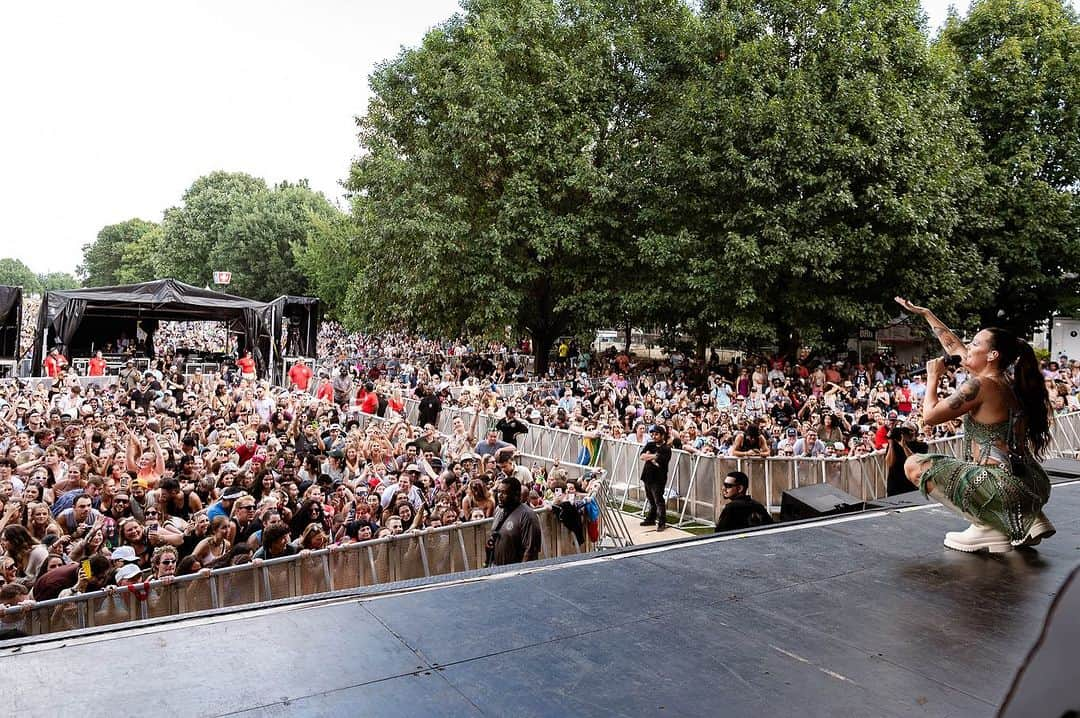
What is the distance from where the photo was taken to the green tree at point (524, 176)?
2152 centimetres

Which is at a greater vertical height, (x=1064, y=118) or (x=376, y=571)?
(x=1064, y=118)

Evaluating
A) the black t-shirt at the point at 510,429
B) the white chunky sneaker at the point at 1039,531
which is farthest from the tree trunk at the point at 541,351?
the white chunky sneaker at the point at 1039,531

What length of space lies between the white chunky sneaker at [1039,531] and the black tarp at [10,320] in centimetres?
1979

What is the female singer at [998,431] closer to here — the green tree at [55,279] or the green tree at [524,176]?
the green tree at [524,176]

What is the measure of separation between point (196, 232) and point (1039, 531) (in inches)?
2262

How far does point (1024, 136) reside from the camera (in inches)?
900

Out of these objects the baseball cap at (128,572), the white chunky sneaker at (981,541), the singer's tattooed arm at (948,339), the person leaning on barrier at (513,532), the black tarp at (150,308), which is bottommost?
the baseball cap at (128,572)

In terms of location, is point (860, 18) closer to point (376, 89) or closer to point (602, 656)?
point (376, 89)

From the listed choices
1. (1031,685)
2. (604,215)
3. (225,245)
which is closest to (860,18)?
(604,215)

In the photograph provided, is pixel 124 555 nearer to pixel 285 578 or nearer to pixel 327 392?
pixel 285 578

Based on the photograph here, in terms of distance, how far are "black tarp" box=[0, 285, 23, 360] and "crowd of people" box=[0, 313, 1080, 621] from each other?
9.92ft

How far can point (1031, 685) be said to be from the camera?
733 mm

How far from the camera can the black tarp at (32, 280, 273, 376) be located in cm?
1762

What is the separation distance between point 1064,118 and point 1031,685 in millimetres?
27863
